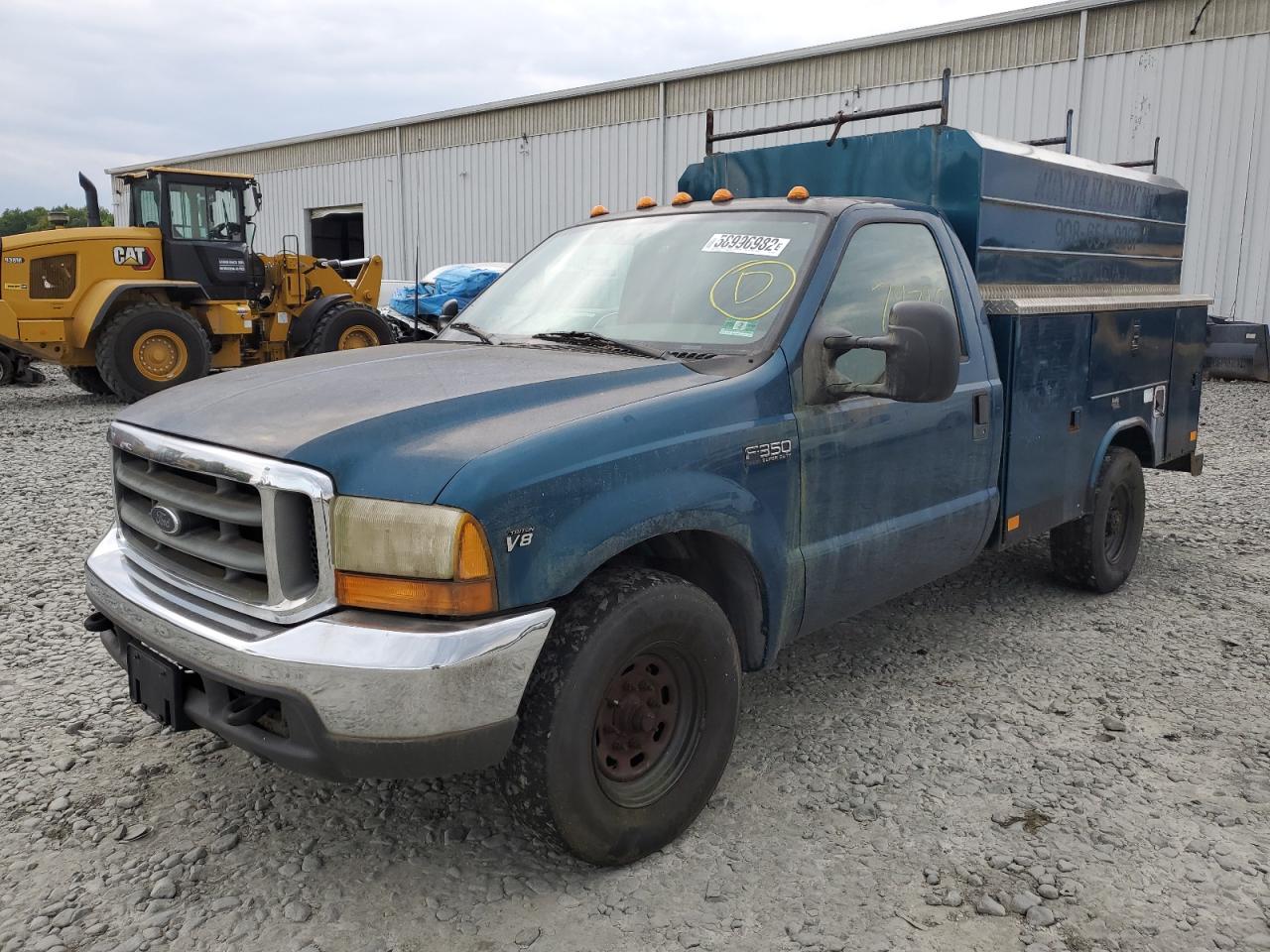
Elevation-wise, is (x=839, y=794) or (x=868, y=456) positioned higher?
(x=868, y=456)

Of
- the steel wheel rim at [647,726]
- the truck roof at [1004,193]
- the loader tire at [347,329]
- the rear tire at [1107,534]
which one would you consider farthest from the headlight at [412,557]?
the loader tire at [347,329]

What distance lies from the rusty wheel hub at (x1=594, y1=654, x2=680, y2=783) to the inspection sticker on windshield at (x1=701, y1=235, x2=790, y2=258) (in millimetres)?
1494

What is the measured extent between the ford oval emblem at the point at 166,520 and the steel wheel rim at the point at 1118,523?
4.47m

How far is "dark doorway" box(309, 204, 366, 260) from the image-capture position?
28.8 metres

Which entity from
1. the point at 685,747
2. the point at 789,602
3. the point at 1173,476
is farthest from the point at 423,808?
the point at 1173,476

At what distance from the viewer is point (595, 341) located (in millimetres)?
3422

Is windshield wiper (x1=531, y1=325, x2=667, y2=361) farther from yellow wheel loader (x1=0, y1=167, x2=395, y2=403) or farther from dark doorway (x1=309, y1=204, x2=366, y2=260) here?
dark doorway (x1=309, y1=204, x2=366, y2=260)

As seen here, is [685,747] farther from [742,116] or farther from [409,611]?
[742,116]

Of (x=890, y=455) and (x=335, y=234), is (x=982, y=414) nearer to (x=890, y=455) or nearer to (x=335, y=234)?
(x=890, y=455)

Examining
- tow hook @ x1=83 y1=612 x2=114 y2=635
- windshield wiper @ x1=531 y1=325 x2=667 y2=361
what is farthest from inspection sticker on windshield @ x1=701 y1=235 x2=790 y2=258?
tow hook @ x1=83 y1=612 x2=114 y2=635

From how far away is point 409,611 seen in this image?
7.64ft

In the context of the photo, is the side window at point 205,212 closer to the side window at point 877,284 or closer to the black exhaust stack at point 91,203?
the black exhaust stack at point 91,203

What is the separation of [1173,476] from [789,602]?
6715 mm

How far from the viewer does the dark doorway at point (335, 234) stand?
1133 inches
